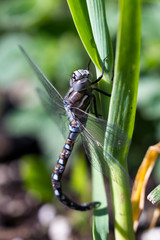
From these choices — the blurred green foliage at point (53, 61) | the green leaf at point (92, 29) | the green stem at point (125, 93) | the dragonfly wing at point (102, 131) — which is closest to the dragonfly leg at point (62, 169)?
the dragonfly wing at point (102, 131)

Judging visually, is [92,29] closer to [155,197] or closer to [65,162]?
[155,197]

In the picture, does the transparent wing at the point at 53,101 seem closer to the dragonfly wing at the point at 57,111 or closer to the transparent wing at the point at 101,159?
the dragonfly wing at the point at 57,111

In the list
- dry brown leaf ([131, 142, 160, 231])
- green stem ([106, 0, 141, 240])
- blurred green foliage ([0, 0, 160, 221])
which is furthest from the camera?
blurred green foliage ([0, 0, 160, 221])

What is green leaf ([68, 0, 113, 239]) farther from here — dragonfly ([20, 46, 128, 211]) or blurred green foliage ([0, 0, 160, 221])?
blurred green foliage ([0, 0, 160, 221])

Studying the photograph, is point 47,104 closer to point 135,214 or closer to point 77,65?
point 135,214

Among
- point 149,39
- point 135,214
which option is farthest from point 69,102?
point 149,39

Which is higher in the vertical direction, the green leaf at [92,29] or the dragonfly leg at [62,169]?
the green leaf at [92,29]

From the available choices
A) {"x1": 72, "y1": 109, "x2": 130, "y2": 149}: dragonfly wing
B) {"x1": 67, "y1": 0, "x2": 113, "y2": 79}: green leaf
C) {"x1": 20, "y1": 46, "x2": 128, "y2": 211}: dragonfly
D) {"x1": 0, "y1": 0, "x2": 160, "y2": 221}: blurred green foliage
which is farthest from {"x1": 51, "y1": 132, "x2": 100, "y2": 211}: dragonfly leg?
{"x1": 0, "y1": 0, "x2": 160, "y2": 221}: blurred green foliage

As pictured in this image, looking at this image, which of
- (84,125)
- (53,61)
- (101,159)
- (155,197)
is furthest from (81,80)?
(53,61)
